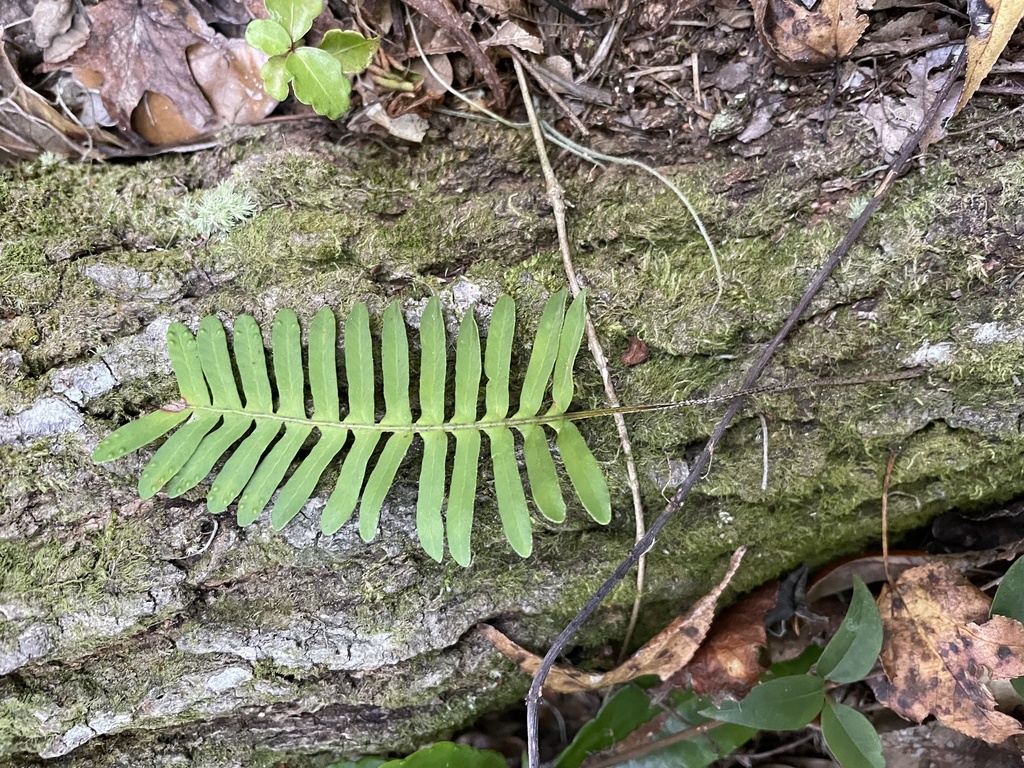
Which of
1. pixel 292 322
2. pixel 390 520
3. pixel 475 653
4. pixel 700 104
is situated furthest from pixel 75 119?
pixel 475 653

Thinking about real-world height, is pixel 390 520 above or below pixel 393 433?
below

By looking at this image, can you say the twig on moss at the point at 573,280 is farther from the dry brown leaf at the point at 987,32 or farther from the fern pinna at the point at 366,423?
the dry brown leaf at the point at 987,32

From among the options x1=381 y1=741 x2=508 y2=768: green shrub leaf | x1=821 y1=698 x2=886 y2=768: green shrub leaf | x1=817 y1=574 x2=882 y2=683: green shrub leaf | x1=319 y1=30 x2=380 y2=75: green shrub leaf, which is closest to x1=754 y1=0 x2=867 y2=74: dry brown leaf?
x1=319 y1=30 x2=380 y2=75: green shrub leaf

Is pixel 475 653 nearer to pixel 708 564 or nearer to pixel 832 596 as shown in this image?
pixel 708 564

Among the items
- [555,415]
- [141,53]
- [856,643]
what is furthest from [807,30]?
A: [141,53]

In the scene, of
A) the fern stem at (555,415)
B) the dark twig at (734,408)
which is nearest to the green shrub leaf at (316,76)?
the fern stem at (555,415)

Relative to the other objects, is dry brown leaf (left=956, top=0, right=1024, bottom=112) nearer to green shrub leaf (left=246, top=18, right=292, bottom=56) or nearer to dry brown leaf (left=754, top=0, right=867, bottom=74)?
dry brown leaf (left=754, top=0, right=867, bottom=74)
